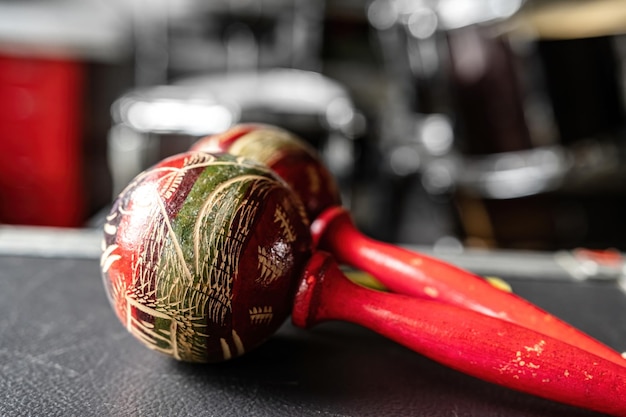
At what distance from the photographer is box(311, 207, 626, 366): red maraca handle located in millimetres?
401

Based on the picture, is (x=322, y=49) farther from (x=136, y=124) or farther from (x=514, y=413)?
(x=514, y=413)

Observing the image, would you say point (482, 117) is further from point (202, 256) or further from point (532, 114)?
point (202, 256)

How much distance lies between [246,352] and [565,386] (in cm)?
19

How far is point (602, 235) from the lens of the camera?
1.32m

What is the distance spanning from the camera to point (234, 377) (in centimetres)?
41

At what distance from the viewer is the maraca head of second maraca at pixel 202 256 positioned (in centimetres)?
36

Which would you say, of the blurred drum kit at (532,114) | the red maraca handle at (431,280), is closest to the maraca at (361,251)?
the red maraca handle at (431,280)

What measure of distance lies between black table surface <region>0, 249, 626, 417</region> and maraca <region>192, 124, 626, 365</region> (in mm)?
A: 49

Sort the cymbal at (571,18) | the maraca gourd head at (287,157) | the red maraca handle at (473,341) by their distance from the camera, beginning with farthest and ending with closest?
the cymbal at (571,18) < the maraca gourd head at (287,157) < the red maraca handle at (473,341)

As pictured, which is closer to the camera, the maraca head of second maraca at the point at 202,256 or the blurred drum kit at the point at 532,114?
the maraca head of second maraca at the point at 202,256

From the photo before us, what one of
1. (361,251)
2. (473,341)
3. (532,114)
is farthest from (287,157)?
(532,114)

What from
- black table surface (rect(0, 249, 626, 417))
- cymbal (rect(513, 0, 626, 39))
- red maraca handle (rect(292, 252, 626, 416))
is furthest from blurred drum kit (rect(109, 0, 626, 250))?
red maraca handle (rect(292, 252, 626, 416))

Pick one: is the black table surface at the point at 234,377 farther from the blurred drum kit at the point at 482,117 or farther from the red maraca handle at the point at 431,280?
the blurred drum kit at the point at 482,117

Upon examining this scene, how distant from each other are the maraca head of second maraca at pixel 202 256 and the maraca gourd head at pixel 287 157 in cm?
8
